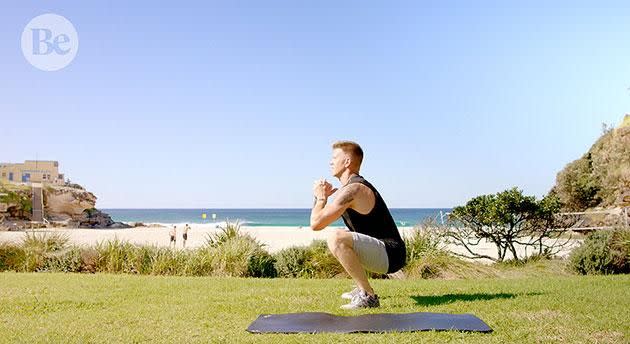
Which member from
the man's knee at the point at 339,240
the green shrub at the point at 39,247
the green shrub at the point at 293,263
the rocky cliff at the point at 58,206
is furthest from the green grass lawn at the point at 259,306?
the rocky cliff at the point at 58,206

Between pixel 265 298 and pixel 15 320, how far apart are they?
2574mm

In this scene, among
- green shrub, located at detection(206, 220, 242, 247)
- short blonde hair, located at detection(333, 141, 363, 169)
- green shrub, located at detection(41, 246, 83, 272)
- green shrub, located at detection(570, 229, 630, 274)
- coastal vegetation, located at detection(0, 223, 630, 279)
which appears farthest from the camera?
green shrub, located at detection(206, 220, 242, 247)

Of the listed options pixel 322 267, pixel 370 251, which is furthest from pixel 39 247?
pixel 370 251

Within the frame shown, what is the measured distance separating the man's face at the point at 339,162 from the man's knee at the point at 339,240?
0.73 meters

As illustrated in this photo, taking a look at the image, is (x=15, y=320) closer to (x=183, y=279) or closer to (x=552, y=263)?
(x=183, y=279)

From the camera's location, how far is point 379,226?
6152 millimetres

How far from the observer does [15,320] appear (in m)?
5.55

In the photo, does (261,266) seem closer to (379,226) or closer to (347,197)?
(379,226)

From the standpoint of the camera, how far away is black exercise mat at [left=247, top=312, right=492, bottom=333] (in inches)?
190

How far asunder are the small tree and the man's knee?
7.26 meters

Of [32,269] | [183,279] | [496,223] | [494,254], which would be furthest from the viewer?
[494,254]

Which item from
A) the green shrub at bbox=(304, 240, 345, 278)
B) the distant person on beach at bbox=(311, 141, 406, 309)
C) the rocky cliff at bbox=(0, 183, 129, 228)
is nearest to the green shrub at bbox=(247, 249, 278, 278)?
the green shrub at bbox=(304, 240, 345, 278)

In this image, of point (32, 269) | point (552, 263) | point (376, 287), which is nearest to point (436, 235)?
point (552, 263)

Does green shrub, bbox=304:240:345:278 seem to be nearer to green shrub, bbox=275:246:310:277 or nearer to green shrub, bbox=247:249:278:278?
green shrub, bbox=275:246:310:277
